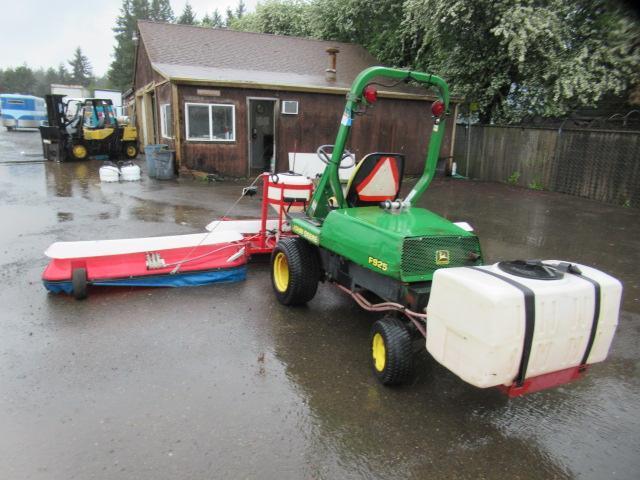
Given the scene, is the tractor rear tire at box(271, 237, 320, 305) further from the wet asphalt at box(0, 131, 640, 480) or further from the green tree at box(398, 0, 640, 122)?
the green tree at box(398, 0, 640, 122)

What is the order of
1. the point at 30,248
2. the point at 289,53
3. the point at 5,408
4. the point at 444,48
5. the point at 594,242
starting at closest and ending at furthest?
the point at 5,408, the point at 30,248, the point at 594,242, the point at 444,48, the point at 289,53

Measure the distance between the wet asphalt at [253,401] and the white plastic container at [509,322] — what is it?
609 mm

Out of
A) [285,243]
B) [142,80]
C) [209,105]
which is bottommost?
[285,243]

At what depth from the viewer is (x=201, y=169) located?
1364 cm

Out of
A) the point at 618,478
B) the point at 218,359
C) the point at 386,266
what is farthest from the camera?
the point at 218,359

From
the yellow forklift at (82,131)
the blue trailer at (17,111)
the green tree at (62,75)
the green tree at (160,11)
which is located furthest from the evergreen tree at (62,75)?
the yellow forklift at (82,131)

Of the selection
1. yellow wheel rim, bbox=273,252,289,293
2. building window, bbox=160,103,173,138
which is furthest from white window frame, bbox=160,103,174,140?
yellow wheel rim, bbox=273,252,289,293

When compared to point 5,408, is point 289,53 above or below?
above

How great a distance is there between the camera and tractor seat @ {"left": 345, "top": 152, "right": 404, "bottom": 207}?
4.25 m

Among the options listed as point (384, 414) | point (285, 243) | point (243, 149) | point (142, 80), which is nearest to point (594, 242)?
point (285, 243)

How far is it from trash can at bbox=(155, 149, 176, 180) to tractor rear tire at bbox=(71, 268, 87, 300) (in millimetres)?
8867

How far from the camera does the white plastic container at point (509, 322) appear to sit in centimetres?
254

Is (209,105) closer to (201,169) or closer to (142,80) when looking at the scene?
(201,169)

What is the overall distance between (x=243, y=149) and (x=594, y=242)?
9.44 meters
